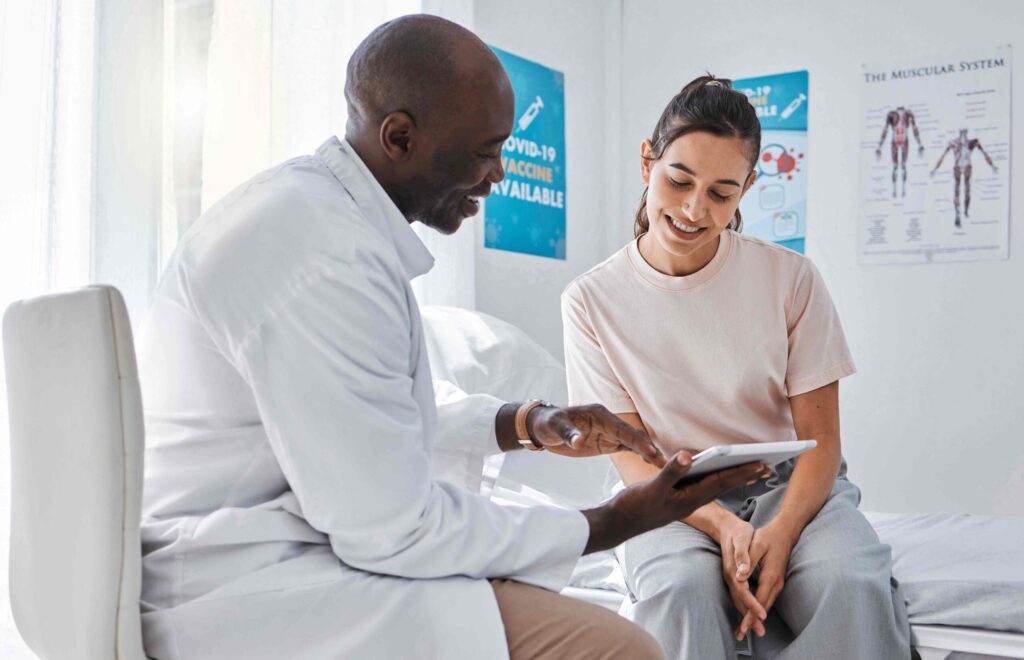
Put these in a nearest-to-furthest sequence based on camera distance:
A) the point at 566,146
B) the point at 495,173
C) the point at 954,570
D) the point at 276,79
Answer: the point at 495,173 → the point at 954,570 → the point at 276,79 → the point at 566,146

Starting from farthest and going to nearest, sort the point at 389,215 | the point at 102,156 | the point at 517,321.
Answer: the point at 517,321 → the point at 102,156 → the point at 389,215

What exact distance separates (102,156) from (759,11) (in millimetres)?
2313

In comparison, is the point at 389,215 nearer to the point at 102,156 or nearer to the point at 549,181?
the point at 102,156

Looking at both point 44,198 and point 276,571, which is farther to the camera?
point 44,198

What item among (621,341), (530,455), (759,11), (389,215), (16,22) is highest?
(759,11)

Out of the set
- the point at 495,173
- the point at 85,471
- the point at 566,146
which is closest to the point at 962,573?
the point at 495,173

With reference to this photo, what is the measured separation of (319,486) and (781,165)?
8.67 ft

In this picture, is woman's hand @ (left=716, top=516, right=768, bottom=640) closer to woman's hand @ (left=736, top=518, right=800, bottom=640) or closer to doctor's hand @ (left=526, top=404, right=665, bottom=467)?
woman's hand @ (left=736, top=518, right=800, bottom=640)

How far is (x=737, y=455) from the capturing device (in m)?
1.18

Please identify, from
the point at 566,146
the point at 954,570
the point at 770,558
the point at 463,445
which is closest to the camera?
the point at 463,445

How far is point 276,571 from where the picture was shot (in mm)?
1033

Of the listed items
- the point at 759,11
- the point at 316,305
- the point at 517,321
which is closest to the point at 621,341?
the point at 316,305

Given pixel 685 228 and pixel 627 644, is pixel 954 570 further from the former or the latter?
pixel 627 644

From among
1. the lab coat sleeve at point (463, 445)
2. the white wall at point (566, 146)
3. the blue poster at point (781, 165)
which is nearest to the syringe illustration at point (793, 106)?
the blue poster at point (781, 165)
